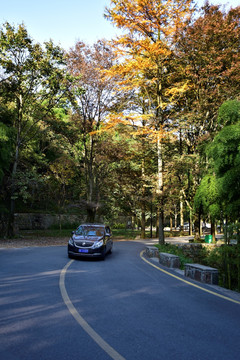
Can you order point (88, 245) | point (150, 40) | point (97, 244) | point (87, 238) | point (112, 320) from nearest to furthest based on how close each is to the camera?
point (112, 320) < point (88, 245) < point (97, 244) < point (87, 238) < point (150, 40)

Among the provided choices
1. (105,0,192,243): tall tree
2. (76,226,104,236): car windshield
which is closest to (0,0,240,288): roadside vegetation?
(105,0,192,243): tall tree

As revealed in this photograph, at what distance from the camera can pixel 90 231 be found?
1405 centimetres

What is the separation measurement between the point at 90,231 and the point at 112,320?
30.2ft

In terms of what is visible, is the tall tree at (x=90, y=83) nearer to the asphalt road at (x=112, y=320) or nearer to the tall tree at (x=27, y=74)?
the tall tree at (x=27, y=74)

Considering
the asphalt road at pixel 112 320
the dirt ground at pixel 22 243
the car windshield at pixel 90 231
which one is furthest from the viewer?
the dirt ground at pixel 22 243

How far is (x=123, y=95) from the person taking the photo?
26328 mm

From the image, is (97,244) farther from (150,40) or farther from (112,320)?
(150,40)

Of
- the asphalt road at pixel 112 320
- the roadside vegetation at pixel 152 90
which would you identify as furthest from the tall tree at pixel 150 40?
the asphalt road at pixel 112 320

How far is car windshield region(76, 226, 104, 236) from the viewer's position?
1373 cm

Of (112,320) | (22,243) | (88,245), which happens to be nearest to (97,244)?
(88,245)

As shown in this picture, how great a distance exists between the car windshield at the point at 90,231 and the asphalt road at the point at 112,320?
523 cm

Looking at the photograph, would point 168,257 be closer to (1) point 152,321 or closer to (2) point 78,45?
(1) point 152,321

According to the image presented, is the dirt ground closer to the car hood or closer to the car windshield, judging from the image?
the car windshield

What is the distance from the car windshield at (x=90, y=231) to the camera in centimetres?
1373
